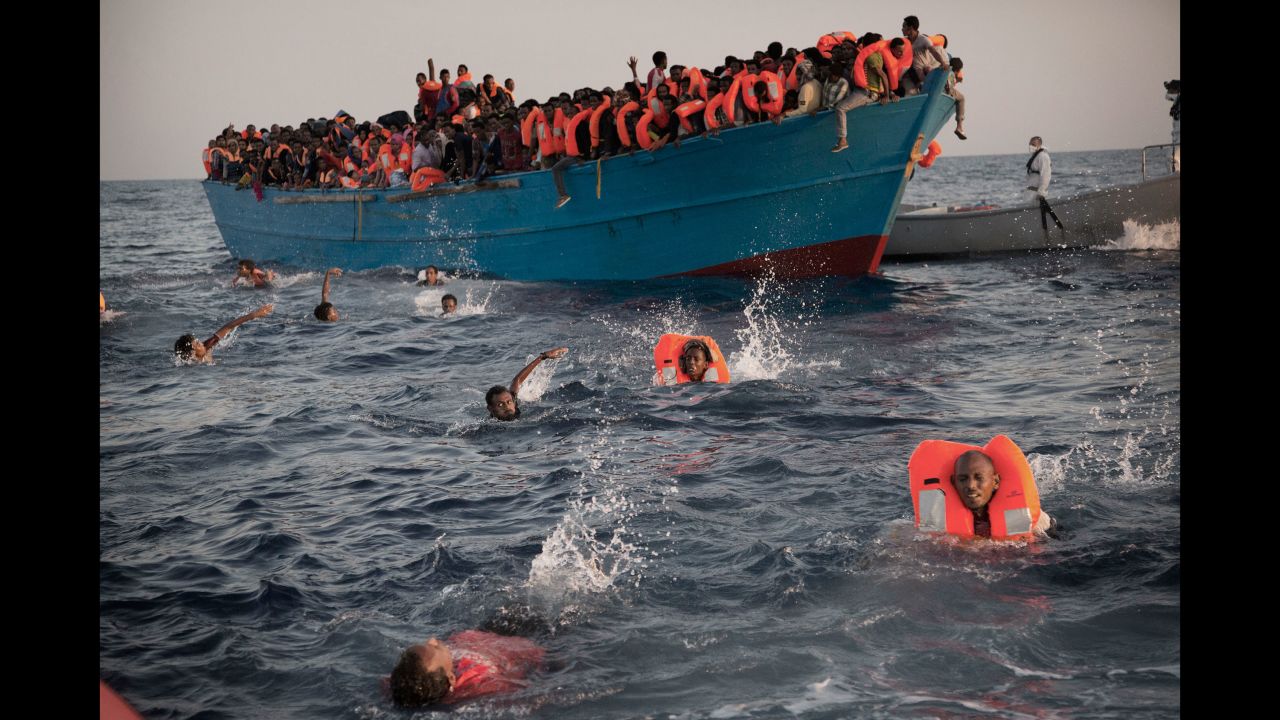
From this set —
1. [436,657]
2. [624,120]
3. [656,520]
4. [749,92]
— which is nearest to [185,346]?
[624,120]

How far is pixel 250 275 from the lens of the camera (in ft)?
65.0

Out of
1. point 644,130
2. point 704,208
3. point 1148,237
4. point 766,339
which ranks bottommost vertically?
point 766,339

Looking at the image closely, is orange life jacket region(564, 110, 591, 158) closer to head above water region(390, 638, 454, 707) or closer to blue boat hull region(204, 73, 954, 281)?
blue boat hull region(204, 73, 954, 281)

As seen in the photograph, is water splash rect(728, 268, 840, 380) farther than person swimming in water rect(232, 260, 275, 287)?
No

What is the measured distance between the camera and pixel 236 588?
6.12m

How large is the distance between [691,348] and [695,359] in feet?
0.36

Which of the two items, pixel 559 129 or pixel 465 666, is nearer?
pixel 465 666

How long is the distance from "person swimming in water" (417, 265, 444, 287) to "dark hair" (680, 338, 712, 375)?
8.16 meters

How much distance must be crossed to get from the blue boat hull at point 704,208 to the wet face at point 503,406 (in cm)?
662

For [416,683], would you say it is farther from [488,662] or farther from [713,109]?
[713,109]

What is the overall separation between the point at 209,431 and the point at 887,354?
6.84 meters

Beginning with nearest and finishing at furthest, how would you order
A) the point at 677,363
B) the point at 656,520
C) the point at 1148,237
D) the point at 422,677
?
the point at 422,677, the point at 656,520, the point at 677,363, the point at 1148,237

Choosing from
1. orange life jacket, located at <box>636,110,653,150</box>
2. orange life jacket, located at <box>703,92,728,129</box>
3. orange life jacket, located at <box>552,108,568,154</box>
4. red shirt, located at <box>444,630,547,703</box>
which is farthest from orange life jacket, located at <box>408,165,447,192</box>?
red shirt, located at <box>444,630,547,703</box>

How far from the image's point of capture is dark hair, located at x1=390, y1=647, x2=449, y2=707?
4422 millimetres
